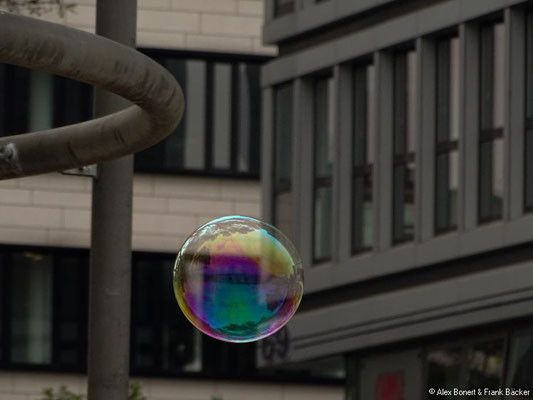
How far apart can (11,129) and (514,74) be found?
1262 centimetres

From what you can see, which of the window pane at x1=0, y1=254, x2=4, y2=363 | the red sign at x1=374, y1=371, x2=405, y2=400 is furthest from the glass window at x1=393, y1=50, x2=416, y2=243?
the window pane at x1=0, y1=254, x2=4, y2=363

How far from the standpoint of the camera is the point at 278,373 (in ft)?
129

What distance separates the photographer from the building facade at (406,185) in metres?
29.1

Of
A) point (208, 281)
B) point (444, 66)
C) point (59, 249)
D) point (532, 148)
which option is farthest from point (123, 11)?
point (59, 249)

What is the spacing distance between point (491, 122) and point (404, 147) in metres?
2.48

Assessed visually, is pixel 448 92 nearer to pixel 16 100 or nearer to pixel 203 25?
pixel 203 25

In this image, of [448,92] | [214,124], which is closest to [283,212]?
[214,124]

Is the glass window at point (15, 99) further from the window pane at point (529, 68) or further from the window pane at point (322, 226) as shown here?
the window pane at point (529, 68)

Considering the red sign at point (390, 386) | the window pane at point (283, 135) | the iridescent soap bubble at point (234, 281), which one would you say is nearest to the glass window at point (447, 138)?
the red sign at point (390, 386)

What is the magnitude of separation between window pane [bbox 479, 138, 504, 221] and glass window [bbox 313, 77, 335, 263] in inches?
178

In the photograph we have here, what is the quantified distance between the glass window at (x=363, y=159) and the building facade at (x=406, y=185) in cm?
3

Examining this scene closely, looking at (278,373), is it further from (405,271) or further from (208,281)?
(208,281)

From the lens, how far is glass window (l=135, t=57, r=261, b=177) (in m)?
38.9

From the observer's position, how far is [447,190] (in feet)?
100
